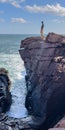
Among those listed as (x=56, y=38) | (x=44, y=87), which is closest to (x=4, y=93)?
(x=44, y=87)

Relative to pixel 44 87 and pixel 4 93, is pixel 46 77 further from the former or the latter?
pixel 4 93

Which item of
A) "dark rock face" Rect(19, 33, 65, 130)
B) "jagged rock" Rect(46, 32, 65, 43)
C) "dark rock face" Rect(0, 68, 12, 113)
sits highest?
"jagged rock" Rect(46, 32, 65, 43)

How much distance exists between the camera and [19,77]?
65.1 metres

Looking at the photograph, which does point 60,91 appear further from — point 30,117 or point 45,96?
point 30,117

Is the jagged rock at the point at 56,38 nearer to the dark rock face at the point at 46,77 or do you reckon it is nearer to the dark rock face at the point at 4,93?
the dark rock face at the point at 46,77

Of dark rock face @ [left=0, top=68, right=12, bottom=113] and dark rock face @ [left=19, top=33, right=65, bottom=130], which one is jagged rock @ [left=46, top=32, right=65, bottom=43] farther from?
dark rock face @ [left=0, top=68, right=12, bottom=113]

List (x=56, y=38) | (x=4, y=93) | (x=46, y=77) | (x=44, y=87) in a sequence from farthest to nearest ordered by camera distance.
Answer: (x=4, y=93) < (x=56, y=38) < (x=46, y=77) < (x=44, y=87)

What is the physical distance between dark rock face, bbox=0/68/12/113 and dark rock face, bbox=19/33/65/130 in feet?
8.04

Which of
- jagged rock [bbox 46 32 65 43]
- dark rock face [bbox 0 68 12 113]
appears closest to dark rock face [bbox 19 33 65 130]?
jagged rock [bbox 46 32 65 43]

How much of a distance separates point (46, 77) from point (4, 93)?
27.7 ft

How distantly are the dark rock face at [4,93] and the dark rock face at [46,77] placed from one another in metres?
2.45

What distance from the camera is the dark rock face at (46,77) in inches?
1423

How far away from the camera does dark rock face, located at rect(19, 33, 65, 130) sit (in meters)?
36.2

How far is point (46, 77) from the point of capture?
38.3 meters
